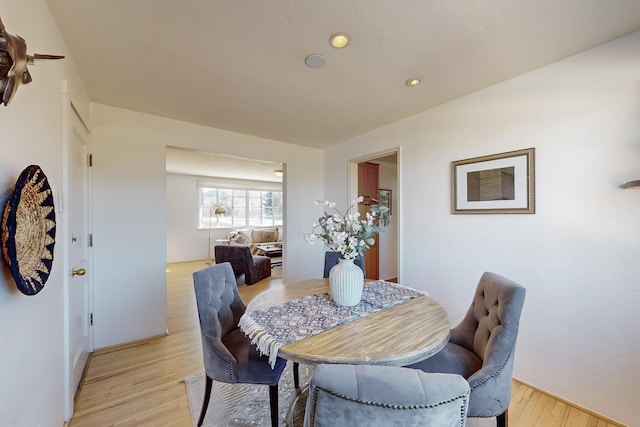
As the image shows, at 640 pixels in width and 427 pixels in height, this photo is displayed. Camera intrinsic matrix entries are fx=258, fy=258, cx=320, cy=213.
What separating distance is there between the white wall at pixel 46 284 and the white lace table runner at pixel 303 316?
816 mm

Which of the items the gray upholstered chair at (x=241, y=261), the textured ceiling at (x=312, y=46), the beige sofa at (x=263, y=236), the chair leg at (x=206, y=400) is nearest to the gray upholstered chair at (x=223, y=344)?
the chair leg at (x=206, y=400)

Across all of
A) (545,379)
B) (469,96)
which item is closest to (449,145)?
(469,96)

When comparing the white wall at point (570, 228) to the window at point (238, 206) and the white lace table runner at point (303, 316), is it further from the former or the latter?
the window at point (238, 206)

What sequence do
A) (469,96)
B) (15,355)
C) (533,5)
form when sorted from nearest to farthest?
1. (15,355)
2. (533,5)
3. (469,96)

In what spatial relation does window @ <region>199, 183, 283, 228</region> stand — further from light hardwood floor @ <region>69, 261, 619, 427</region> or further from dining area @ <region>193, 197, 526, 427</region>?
dining area @ <region>193, 197, 526, 427</region>

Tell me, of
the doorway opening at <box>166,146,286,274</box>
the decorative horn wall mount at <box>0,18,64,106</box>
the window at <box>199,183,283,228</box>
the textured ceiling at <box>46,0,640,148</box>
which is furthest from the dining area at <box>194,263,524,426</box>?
the window at <box>199,183,283,228</box>

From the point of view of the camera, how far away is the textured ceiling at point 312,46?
1.35m

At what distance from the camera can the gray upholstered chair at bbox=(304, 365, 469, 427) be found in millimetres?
606

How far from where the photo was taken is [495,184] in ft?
7.00

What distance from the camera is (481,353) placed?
1.39 m

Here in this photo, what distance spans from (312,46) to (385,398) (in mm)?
1832

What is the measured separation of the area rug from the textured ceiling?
229cm

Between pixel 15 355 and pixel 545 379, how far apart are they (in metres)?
3.00

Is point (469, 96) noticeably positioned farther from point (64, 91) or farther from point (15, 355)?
point (15, 355)
